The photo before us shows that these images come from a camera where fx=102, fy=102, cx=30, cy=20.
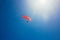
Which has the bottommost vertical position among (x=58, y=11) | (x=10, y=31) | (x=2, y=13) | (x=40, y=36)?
(x=40, y=36)

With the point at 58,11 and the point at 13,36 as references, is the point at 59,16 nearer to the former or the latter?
the point at 58,11

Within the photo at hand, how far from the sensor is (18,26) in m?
1.54

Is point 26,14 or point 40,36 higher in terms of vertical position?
point 26,14

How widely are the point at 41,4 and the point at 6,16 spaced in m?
0.57

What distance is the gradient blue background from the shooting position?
1523mm

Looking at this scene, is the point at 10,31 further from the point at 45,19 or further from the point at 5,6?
the point at 45,19

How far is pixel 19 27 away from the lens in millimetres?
1545

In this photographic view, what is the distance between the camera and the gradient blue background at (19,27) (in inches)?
60.0

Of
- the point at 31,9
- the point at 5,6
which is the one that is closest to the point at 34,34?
the point at 31,9

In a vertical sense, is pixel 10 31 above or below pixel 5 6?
below

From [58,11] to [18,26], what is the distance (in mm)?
669

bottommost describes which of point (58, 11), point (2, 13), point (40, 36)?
point (40, 36)

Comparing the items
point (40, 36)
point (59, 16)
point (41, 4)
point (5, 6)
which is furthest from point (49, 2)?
point (5, 6)

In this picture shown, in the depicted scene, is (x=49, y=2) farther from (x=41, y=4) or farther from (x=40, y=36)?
(x=40, y=36)
